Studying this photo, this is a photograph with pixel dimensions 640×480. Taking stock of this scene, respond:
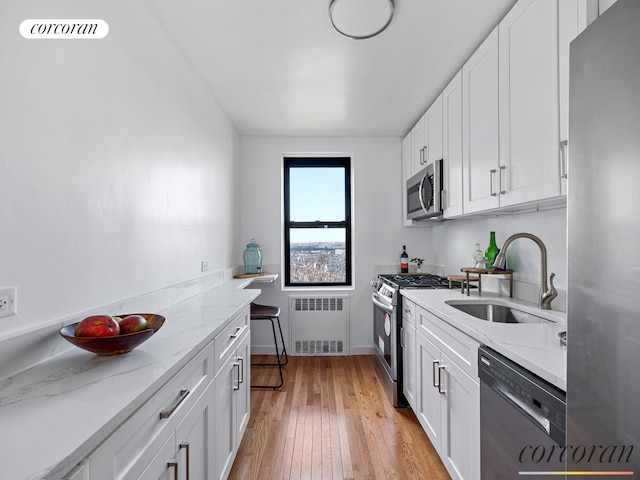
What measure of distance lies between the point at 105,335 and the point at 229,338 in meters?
0.74

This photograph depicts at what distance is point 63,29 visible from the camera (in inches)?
42.1

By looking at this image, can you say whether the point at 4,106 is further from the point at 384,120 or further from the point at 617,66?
the point at 384,120

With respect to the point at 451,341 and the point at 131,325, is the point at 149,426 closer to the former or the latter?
the point at 131,325

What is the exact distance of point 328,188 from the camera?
3754mm

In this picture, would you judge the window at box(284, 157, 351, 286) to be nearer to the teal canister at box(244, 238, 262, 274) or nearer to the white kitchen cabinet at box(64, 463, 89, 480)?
the teal canister at box(244, 238, 262, 274)

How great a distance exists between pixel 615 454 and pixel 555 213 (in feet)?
4.64

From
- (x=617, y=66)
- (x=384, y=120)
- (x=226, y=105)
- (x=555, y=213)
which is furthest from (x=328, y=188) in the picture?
(x=617, y=66)

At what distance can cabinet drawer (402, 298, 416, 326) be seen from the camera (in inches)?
84.2

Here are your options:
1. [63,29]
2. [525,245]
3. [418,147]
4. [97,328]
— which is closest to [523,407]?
[525,245]

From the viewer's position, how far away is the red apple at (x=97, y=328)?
0.92m

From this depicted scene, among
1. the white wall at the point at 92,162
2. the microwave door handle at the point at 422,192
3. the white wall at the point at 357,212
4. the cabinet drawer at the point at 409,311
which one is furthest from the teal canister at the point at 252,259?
the microwave door handle at the point at 422,192

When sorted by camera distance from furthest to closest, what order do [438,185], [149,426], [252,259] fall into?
[252,259] → [438,185] → [149,426]

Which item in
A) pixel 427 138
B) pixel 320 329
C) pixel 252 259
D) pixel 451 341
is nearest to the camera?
pixel 451 341

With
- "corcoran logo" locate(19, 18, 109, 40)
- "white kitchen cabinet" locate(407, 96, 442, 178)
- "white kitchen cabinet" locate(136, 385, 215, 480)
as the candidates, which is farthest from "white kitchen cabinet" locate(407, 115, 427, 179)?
"white kitchen cabinet" locate(136, 385, 215, 480)
